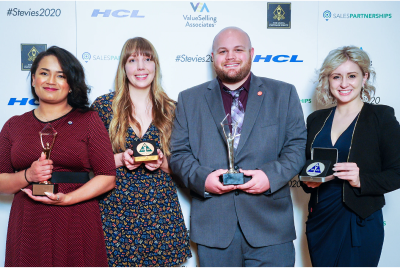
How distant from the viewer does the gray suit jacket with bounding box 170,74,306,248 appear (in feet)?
6.28

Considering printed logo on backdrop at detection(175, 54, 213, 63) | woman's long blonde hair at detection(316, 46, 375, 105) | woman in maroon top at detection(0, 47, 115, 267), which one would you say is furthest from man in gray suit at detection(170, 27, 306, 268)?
printed logo on backdrop at detection(175, 54, 213, 63)

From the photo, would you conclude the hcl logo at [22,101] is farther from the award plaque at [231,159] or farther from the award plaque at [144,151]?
the award plaque at [231,159]

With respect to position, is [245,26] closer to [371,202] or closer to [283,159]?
[283,159]

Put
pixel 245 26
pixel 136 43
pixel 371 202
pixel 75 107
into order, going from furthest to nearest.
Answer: pixel 245 26 < pixel 136 43 < pixel 75 107 < pixel 371 202

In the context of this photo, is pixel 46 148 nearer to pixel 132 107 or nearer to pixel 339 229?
pixel 132 107

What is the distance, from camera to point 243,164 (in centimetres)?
194

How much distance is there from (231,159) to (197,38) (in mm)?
1324

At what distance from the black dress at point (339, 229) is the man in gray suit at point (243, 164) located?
0.15 meters

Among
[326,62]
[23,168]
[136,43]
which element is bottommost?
[23,168]

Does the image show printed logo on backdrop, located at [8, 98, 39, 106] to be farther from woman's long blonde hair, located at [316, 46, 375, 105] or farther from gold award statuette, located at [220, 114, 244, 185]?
woman's long blonde hair, located at [316, 46, 375, 105]

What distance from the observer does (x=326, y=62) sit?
2125 millimetres

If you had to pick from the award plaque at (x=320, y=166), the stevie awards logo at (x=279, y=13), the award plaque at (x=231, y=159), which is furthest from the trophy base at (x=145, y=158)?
the stevie awards logo at (x=279, y=13)

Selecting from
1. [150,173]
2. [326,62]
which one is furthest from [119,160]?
[326,62]

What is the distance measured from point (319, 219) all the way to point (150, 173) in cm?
110
